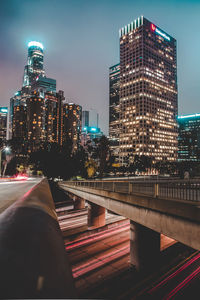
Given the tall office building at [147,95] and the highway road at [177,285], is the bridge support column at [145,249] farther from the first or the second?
the tall office building at [147,95]

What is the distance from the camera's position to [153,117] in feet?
573

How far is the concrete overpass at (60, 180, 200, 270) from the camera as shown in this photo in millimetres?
7840

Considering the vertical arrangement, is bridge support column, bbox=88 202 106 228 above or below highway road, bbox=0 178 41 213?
below

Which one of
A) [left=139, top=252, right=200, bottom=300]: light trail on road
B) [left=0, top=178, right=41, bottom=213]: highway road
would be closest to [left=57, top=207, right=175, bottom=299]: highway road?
[left=139, top=252, right=200, bottom=300]: light trail on road

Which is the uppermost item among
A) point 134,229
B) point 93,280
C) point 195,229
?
point 195,229

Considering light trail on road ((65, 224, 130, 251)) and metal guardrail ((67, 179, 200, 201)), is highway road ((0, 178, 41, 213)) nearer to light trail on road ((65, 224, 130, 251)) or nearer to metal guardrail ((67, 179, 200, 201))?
metal guardrail ((67, 179, 200, 201))

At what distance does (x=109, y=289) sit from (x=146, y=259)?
13.0 ft

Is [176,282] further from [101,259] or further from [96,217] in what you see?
[96,217]

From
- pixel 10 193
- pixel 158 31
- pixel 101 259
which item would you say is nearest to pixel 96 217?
pixel 101 259

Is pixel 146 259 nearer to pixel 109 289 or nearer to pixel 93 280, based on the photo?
pixel 109 289

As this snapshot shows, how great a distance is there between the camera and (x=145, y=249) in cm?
1514

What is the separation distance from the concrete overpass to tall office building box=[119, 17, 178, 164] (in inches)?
6028


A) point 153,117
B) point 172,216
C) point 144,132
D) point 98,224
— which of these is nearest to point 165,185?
point 172,216

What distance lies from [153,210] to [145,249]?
7.41 m
